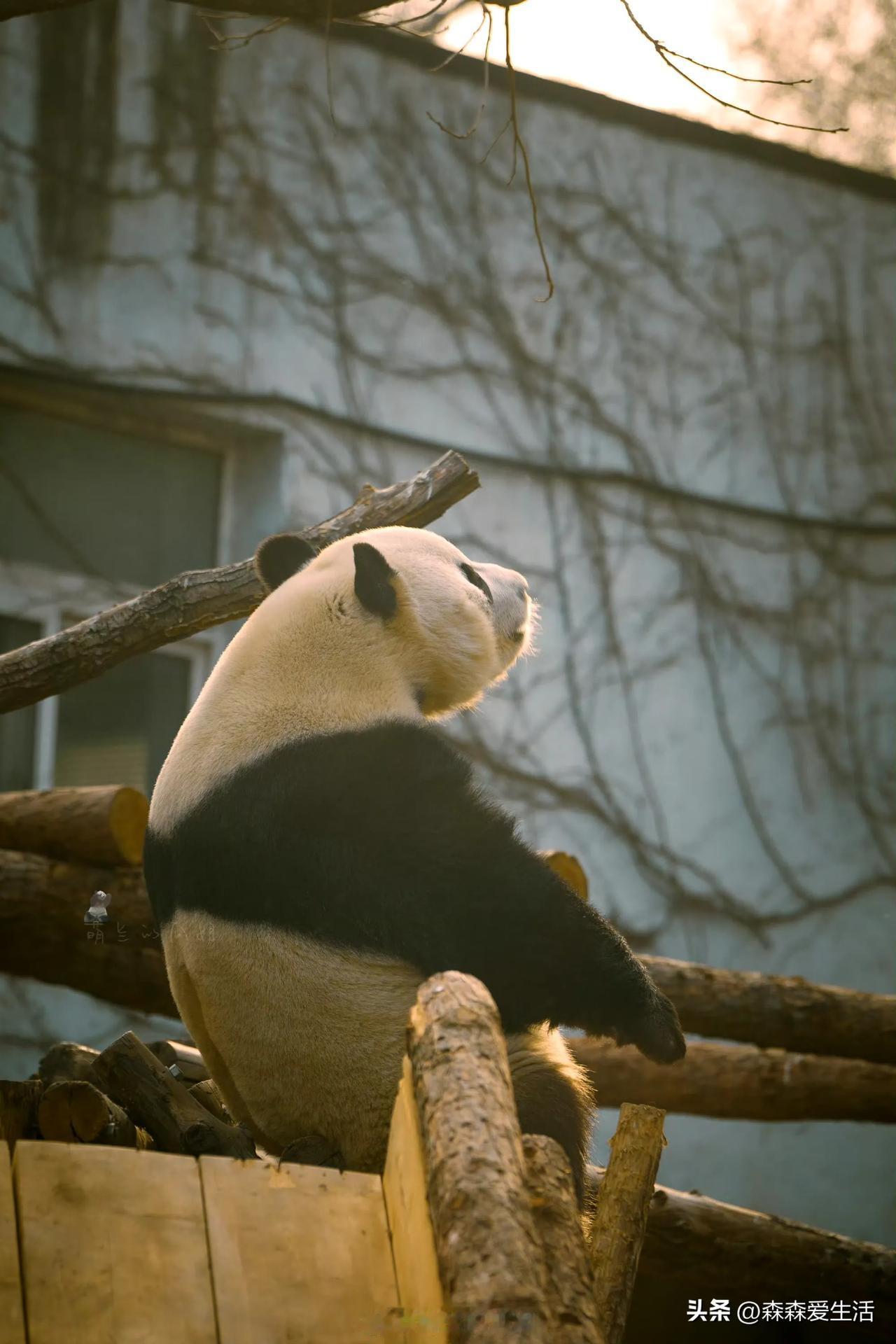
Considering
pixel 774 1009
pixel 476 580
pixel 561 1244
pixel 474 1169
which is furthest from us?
pixel 774 1009

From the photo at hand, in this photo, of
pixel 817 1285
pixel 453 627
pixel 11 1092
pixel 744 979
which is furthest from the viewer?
pixel 744 979

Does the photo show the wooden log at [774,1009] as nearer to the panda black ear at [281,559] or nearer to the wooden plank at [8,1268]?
the panda black ear at [281,559]

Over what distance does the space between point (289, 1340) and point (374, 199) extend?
18.8 feet

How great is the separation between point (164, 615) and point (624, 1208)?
1.50m

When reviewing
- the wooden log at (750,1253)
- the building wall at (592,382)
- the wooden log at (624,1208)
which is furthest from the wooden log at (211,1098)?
the building wall at (592,382)

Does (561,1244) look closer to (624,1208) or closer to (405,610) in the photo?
(624,1208)

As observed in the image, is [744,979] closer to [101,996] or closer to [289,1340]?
[101,996]

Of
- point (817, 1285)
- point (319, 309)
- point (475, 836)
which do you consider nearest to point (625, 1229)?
point (475, 836)

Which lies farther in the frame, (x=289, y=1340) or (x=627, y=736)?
(x=627, y=736)

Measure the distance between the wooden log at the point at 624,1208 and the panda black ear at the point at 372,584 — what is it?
0.92 m

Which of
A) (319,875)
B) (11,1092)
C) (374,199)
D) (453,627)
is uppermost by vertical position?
(374,199)

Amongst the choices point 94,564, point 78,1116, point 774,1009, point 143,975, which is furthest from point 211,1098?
point 94,564

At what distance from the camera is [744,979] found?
4305 mm

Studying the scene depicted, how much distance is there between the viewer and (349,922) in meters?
2.19
